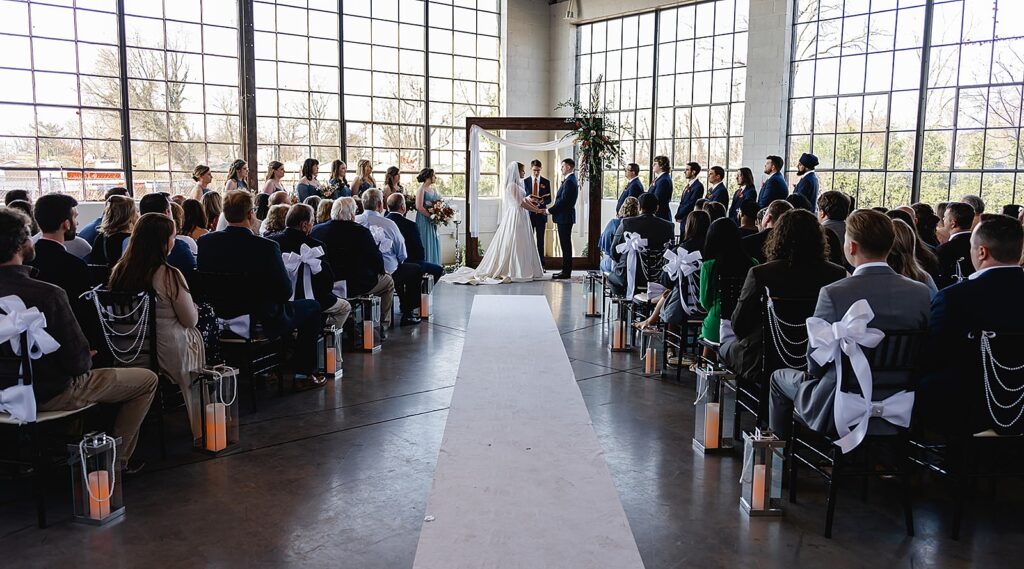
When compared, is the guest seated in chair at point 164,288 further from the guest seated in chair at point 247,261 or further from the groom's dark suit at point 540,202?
the groom's dark suit at point 540,202

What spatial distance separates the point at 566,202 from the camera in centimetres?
1130

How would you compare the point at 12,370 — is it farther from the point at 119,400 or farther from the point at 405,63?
the point at 405,63

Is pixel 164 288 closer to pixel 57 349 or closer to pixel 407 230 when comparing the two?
pixel 57 349

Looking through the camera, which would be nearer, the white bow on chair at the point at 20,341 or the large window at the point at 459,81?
the white bow on chair at the point at 20,341

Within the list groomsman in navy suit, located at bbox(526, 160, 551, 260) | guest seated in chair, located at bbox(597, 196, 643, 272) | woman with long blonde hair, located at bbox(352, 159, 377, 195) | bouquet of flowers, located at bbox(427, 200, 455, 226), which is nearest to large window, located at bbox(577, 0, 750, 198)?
groomsman in navy suit, located at bbox(526, 160, 551, 260)

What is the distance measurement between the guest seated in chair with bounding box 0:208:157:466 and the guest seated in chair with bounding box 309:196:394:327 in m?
3.02

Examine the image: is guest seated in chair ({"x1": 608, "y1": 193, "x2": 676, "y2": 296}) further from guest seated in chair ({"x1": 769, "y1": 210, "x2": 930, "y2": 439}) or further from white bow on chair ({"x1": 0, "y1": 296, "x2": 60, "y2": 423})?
white bow on chair ({"x1": 0, "y1": 296, "x2": 60, "y2": 423})

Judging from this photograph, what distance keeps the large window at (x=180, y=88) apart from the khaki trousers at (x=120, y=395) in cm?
722

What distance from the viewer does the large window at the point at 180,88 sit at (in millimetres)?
9828

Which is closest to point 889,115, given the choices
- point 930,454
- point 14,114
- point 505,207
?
point 505,207

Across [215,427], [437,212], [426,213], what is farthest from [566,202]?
[215,427]

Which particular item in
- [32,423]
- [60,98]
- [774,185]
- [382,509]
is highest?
[60,98]

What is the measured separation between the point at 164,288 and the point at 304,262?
5.15 ft

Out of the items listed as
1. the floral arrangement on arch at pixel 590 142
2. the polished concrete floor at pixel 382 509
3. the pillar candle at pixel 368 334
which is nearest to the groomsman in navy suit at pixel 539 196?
the floral arrangement on arch at pixel 590 142
